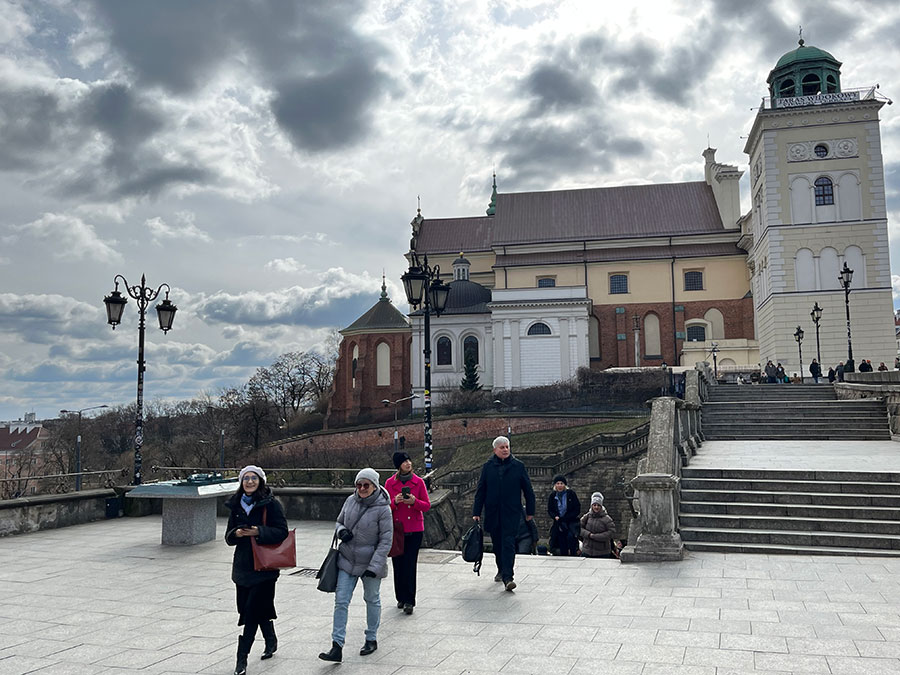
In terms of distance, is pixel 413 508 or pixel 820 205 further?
pixel 820 205

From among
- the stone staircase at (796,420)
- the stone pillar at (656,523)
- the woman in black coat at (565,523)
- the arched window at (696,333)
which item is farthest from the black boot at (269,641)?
the arched window at (696,333)

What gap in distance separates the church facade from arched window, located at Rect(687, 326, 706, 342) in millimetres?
104

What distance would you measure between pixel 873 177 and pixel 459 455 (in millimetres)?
28473

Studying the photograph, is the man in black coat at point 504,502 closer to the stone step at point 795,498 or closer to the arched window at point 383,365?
the stone step at point 795,498

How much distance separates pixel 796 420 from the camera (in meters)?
21.0

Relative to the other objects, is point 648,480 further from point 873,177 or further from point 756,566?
point 873,177

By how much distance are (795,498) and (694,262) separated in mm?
47734

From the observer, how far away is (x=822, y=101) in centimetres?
4250

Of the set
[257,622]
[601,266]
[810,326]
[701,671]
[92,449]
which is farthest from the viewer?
[92,449]

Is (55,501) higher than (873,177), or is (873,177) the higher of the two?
(873,177)

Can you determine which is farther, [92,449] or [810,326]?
[92,449]

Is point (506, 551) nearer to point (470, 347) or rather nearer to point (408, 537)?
point (408, 537)

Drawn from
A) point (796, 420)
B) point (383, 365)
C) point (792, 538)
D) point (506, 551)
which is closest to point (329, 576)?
point (506, 551)

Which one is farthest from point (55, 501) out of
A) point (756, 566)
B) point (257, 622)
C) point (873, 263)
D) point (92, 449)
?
point (92, 449)
